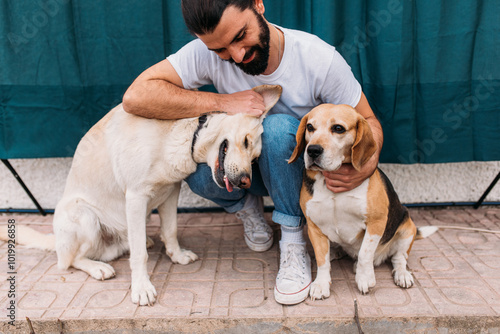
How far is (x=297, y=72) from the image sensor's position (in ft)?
7.93

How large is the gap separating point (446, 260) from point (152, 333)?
5.82 ft

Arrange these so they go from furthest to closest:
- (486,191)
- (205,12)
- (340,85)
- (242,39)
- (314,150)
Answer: (486,191), (340,85), (242,39), (205,12), (314,150)

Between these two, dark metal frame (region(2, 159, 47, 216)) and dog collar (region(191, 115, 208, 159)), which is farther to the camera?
dark metal frame (region(2, 159, 47, 216))

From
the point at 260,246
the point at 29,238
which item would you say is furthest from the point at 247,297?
the point at 29,238

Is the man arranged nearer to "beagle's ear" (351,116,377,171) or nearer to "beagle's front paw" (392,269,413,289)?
"beagle's ear" (351,116,377,171)

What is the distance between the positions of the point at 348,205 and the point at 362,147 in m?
0.31

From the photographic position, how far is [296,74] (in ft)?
7.93

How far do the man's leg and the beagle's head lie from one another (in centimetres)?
28

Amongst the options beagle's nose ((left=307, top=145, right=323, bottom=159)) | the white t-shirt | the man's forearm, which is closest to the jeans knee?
the white t-shirt

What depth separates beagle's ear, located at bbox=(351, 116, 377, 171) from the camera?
1.97m

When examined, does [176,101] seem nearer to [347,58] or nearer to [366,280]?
[347,58]

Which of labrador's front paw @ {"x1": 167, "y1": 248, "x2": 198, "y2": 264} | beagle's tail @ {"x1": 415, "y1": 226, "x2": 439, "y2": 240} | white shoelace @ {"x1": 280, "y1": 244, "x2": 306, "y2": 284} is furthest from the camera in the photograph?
beagle's tail @ {"x1": 415, "y1": 226, "x2": 439, "y2": 240}

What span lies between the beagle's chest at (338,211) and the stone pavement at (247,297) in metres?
0.33

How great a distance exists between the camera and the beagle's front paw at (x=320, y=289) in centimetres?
218
